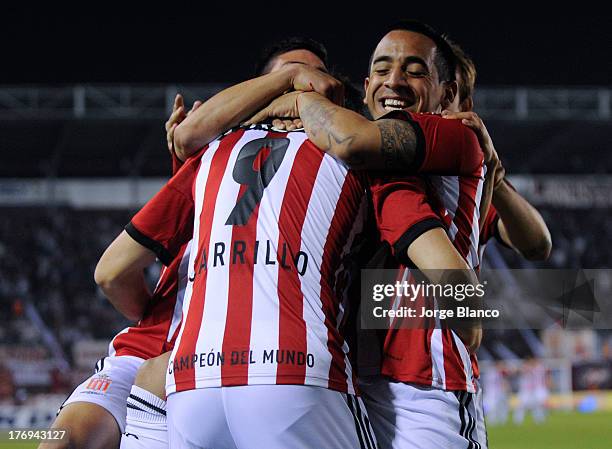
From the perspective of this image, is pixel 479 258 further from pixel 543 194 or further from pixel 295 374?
pixel 543 194

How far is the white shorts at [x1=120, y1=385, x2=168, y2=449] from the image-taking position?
11.3ft

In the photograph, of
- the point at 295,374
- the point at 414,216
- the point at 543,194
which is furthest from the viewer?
the point at 543,194

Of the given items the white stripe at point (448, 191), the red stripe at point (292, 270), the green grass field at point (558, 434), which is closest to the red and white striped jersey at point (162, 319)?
the red stripe at point (292, 270)

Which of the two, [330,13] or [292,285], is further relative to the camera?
[330,13]

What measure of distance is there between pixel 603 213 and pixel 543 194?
2.46 meters

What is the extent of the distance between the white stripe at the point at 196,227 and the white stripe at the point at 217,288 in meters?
0.09

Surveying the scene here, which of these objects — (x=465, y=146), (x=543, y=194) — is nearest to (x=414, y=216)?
(x=465, y=146)

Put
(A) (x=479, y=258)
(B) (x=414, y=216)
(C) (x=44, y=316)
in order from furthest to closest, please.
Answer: (C) (x=44, y=316)
(A) (x=479, y=258)
(B) (x=414, y=216)

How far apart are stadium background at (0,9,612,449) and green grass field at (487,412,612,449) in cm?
25

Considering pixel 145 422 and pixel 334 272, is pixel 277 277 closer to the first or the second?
pixel 334 272

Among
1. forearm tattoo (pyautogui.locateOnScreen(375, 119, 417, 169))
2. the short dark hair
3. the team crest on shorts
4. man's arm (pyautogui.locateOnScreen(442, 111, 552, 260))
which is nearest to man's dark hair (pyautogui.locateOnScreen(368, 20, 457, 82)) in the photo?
the short dark hair

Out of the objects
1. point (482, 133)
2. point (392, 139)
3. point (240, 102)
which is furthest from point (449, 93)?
point (240, 102)

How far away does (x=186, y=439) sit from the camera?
2.61 metres

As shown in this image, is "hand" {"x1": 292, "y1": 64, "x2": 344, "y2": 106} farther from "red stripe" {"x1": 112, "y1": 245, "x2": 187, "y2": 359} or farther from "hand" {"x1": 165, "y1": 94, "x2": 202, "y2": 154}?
"red stripe" {"x1": 112, "y1": 245, "x2": 187, "y2": 359}
